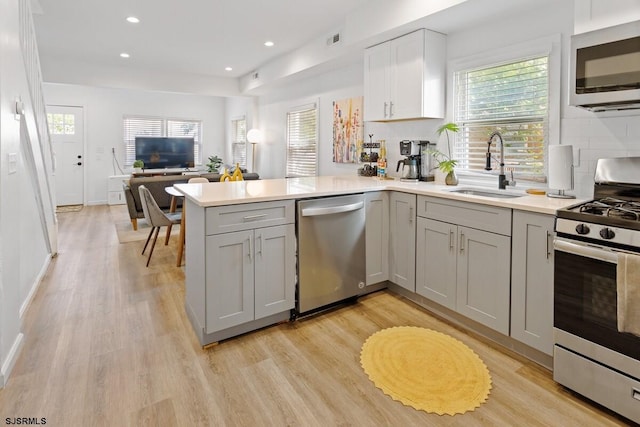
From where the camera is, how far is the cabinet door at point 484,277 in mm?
2334

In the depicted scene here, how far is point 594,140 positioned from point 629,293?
1.26 meters

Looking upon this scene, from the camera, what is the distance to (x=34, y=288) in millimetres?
3252

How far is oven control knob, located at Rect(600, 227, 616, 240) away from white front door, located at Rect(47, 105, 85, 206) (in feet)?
30.4

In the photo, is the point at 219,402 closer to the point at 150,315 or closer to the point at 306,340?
the point at 306,340

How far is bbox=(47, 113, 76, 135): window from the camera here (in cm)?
782

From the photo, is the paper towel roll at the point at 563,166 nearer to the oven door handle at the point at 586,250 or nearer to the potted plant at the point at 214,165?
the oven door handle at the point at 586,250

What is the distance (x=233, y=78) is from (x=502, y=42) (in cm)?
523

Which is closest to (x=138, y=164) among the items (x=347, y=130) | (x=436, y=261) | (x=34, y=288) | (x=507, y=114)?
(x=34, y=288)

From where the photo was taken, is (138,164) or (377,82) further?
(138,164)

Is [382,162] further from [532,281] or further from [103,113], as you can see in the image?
[103,113]

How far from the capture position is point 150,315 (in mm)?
2838

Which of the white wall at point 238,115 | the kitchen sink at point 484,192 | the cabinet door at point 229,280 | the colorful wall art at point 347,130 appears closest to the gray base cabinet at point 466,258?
the kitchen sink at point 484,192

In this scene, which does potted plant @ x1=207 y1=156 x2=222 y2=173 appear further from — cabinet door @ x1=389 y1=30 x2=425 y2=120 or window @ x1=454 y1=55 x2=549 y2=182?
window @ x1=454 y1=55 x2=549 y2=182

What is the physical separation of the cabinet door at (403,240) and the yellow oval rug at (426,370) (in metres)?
0.55
